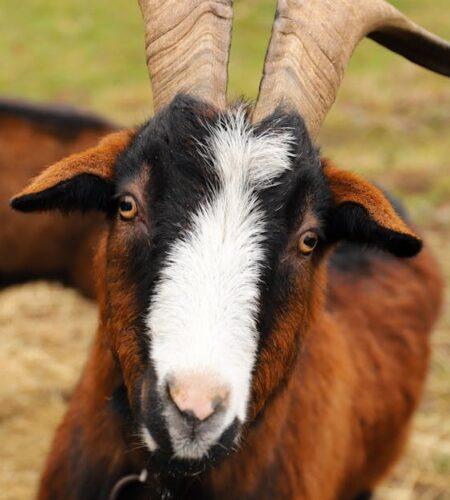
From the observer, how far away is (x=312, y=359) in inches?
193

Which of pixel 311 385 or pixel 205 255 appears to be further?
pixel 311 385

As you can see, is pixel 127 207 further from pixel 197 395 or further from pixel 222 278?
pixel 197 395

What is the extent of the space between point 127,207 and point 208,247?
446 millimetres

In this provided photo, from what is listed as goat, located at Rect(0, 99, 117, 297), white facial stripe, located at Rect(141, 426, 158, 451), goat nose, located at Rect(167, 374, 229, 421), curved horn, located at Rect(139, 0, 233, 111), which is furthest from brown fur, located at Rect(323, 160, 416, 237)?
goat, located at Rect(0, 99, 117, 297)

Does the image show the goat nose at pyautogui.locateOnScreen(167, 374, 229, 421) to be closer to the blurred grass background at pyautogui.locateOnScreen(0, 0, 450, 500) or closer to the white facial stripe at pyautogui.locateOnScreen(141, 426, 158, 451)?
the white facial stripe at pyautogui.locateOnScreen(141, 426, 158, 451)

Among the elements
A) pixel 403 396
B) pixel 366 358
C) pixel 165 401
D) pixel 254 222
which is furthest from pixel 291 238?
pixel 403 396

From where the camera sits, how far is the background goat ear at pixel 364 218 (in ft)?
12.8

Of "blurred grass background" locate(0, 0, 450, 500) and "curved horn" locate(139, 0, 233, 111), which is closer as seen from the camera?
"curved horn" locate(139, 0, 233, 111)

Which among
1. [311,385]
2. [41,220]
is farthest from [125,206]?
[41,220]

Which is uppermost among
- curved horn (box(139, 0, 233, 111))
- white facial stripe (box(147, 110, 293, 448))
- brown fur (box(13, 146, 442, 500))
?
curved horn (box(139, 0, 233, 111))

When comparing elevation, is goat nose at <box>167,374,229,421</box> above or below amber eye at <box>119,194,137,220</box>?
below

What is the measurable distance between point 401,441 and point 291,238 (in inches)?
111

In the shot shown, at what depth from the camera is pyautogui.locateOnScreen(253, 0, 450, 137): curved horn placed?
403 centimetres

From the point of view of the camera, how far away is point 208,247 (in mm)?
3496
